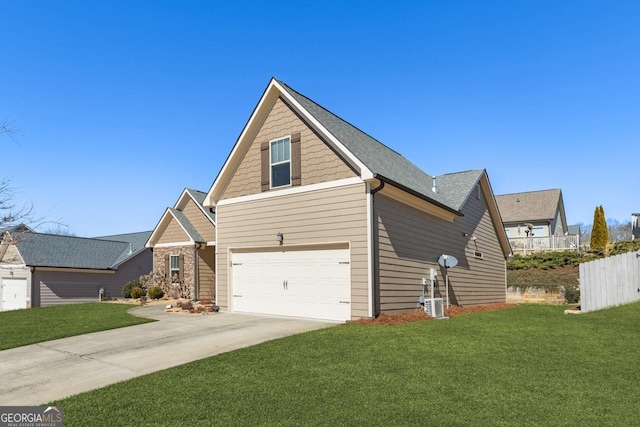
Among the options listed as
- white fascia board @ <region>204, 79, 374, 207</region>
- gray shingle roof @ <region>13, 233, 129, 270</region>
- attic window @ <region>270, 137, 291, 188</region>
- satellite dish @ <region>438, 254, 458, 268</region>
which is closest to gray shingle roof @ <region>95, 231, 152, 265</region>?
gray shingle roof @ <region>13, 233, 129, 270</region>

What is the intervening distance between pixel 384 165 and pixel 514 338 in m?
6.47

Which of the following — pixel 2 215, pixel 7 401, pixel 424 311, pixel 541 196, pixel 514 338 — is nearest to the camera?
pixel 7 401

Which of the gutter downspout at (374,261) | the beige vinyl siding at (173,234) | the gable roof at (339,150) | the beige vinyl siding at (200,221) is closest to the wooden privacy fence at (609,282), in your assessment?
the gable roof at (339,150)

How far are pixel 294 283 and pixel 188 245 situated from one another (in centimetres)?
1137

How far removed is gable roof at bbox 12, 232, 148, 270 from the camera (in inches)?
1011

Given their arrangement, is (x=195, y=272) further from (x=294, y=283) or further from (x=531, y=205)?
(x=531, y=205)

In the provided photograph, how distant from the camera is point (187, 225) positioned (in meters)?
22.7

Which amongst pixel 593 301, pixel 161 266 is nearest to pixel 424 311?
pixel 593 301

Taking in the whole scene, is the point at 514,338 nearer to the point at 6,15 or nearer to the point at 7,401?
the point at 7,401

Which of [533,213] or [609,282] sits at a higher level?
[533,213]

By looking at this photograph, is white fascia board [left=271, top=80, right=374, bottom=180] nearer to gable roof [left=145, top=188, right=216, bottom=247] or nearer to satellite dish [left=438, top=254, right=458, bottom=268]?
satellite dish [left=438, top=254, right=458, bottom=268]

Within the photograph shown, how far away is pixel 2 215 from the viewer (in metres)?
10.2

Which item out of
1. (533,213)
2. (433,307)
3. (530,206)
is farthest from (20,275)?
(530,206)

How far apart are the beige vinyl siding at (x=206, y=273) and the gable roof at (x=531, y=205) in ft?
93.9
